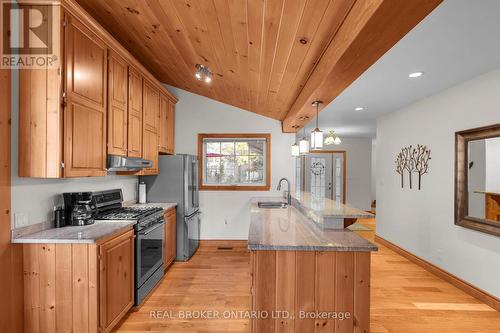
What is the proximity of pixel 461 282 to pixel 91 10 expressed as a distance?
196 inches

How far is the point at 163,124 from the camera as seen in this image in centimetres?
399

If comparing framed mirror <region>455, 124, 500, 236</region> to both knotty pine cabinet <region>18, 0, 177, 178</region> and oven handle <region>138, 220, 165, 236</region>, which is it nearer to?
oven handle <region>138, 220, 165, 236</region>

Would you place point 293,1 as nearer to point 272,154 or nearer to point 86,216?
point 86,216

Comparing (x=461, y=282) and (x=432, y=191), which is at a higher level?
(x=432, y=191)

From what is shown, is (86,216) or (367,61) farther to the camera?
(86,216)

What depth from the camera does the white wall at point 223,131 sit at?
466 centimetres

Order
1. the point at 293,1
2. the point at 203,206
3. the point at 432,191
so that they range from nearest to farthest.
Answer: the point at 293,1 → the point at 432,191 → the point at 203,206

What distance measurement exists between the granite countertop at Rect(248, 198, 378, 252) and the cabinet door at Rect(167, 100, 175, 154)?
2.34 metres

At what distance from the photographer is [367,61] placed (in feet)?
5.84

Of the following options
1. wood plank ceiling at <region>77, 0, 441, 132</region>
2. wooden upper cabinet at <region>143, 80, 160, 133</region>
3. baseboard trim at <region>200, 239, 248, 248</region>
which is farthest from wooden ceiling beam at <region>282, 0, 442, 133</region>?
baseboard trim at <region>200, 239, 248, 248</region>

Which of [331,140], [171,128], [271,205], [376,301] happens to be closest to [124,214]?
[271,205]

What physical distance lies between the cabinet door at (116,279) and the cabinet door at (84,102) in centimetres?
68

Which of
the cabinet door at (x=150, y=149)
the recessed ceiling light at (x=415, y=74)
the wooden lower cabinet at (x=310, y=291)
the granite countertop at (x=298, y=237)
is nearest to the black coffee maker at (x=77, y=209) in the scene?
the cabinet door at (x=150, y=149)

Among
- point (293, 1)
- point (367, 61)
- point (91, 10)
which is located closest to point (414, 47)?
point (367, 61)
